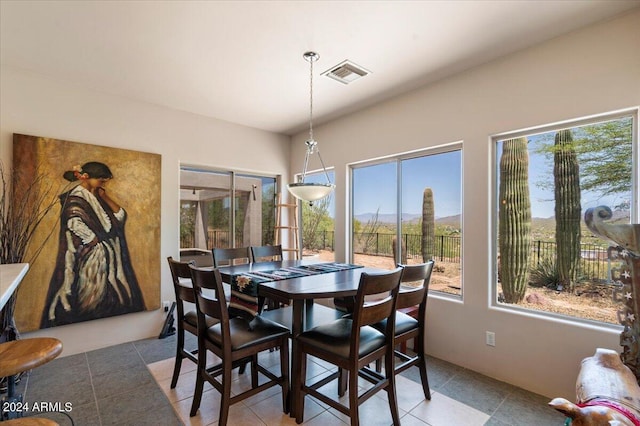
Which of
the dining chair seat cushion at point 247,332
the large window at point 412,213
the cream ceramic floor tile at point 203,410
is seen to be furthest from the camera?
the large window at point 412,213

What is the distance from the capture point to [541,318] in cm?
239

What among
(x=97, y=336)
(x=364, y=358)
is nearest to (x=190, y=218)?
(x=97, y=336)

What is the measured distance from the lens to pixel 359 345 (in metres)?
1.79

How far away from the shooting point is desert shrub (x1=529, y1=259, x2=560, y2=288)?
2463mm

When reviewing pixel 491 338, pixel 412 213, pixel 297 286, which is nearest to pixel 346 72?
pixel 412 213

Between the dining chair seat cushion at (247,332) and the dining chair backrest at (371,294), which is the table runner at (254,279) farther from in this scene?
the dining chair backrest at (371,294)

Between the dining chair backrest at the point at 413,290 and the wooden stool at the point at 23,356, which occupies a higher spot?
the dining chair backrest at the point at 413,290

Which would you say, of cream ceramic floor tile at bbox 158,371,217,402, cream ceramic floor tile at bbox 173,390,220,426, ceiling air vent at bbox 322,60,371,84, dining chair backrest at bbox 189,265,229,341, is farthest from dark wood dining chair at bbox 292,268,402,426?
ceiling air vent at bbox 322,60,371,84

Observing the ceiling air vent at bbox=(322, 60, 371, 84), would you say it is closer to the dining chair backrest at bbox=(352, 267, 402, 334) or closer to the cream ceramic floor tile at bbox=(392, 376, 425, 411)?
the dining chair backrest at bbox=(352, 267, 402, 334)

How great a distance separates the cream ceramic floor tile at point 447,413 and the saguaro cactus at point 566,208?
1219 millimetres

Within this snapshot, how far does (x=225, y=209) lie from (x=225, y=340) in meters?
2.78

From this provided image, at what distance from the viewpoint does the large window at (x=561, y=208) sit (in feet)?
7.18

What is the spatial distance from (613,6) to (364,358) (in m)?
2.75

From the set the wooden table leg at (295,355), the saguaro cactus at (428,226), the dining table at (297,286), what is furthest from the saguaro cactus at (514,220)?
the wooden table leg at (295,355)
